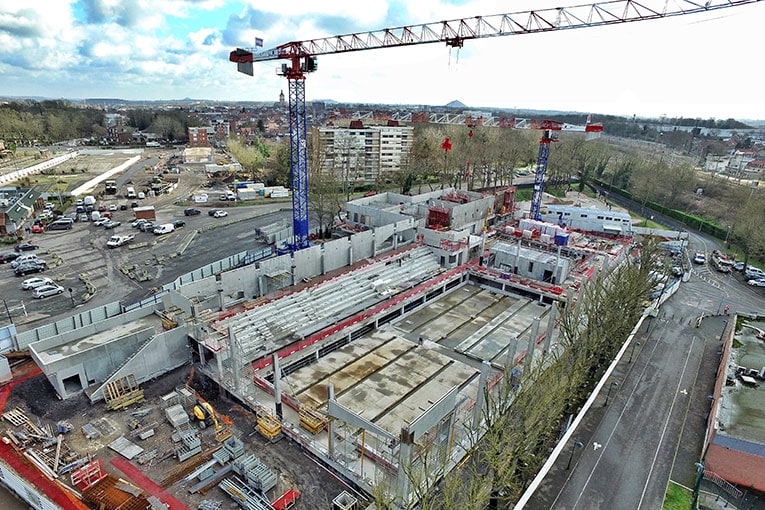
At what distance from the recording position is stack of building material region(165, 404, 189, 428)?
728 inches

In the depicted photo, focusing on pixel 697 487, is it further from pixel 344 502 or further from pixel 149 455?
pixel 149 455

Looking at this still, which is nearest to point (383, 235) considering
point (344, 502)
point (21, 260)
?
point (344, 502)

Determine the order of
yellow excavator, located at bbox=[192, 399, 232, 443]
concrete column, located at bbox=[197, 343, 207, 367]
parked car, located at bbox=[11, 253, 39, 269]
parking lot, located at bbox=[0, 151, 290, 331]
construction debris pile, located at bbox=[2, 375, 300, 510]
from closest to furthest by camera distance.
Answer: construction debris pile, located at bbox=[2, 375, 300, 510], yellow excavator, located at bbox=[192, 399, 232, 443], concrete column, located at bbox=[197, 343, 207, 367], parking lot, located at bbox=[0, 151, 290, 331], parked car, located at bbox=[11, 253, 39, 269]

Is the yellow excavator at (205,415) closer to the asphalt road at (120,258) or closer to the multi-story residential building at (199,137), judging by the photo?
the asphalt road at (120,258)

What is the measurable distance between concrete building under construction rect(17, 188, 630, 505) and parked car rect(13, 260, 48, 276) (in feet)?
48.3

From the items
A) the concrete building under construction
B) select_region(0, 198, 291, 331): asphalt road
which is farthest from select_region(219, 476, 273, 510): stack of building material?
select_region(0, 198, 291, 331): asphalt road

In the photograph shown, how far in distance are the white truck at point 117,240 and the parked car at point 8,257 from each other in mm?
7082

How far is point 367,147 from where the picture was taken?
89562 millimetres

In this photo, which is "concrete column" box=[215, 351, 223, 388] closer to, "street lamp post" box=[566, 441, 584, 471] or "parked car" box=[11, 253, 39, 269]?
"street lamp post" box=[566, 441, 584, 471]

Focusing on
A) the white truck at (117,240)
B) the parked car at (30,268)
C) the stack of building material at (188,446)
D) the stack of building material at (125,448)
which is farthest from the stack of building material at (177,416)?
the white truck at (117,240)

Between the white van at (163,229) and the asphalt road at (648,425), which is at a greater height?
the white van at (163,229)

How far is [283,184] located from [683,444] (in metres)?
63.9

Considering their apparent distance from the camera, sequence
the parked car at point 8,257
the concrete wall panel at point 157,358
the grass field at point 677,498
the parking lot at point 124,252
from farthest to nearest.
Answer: the parked car at point 8,257, the parking lot at point 124,252, the concrete wall panel at point 157,358, the grass field at point 677,498

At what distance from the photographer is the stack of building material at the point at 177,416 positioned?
18.5 meters
